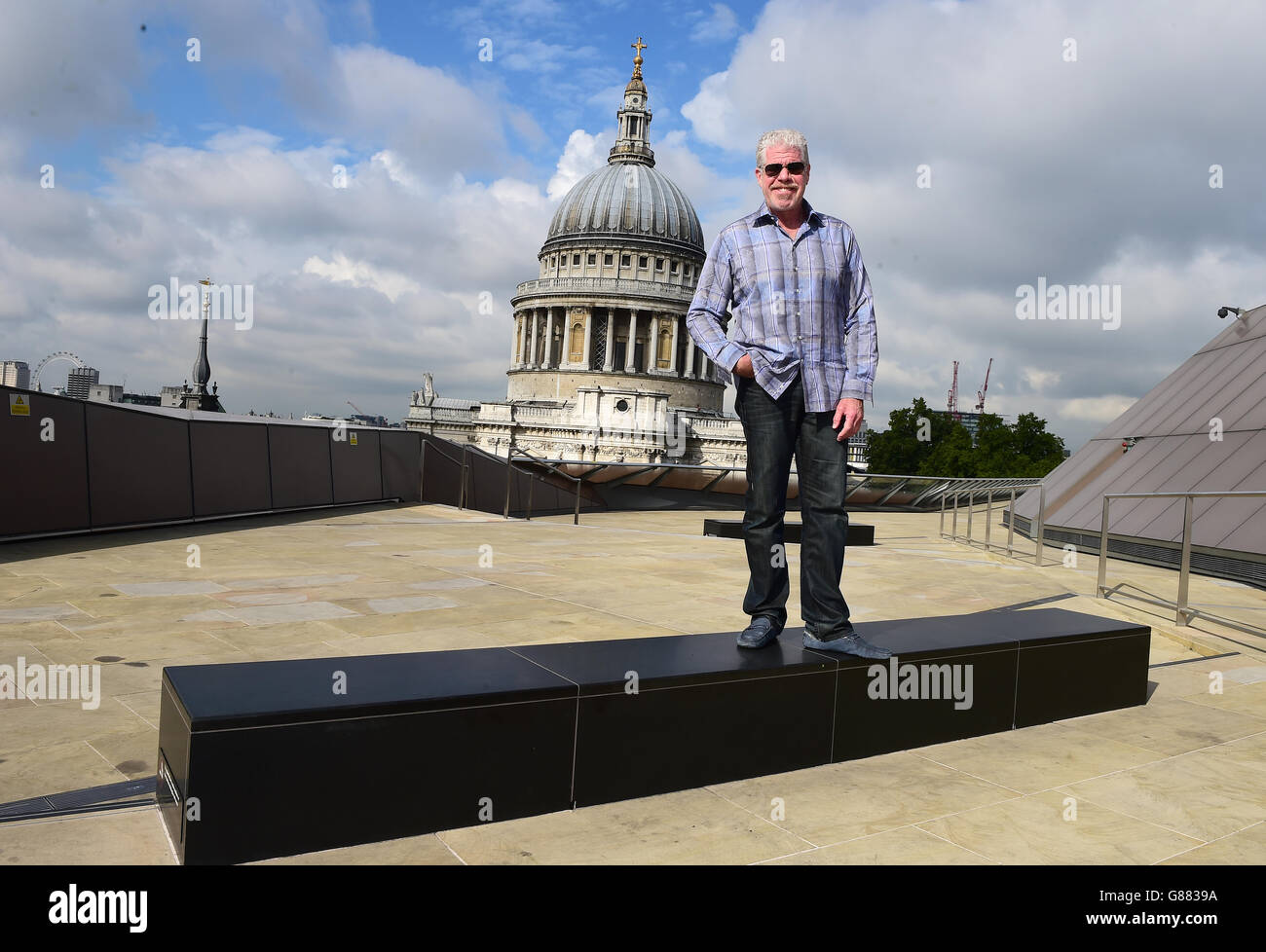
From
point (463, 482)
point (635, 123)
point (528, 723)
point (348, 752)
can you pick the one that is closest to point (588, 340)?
point (635, 123)

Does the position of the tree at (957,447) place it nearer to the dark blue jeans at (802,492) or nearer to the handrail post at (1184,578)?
the handrail post at (1184,578)

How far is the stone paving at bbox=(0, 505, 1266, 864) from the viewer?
3158mm

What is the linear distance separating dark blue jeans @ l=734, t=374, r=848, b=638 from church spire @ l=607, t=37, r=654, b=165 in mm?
97483

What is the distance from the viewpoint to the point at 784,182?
4.38 meters

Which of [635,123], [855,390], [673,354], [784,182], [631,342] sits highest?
[635,123]

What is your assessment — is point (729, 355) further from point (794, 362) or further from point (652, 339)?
point (652, 339)

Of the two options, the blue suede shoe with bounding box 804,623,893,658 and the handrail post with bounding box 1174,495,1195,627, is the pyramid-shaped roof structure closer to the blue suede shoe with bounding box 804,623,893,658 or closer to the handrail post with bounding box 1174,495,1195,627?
the handrail post with bounding box 1174,495,1195,627

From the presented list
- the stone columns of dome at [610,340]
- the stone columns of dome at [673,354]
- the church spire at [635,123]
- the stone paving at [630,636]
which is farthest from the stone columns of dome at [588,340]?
the stone paving at [630,636]

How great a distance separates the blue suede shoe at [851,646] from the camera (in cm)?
422

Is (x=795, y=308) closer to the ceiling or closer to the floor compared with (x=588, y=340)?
closer to the floor

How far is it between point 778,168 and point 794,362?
92cm

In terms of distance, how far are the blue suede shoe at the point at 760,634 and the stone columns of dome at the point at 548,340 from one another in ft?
276

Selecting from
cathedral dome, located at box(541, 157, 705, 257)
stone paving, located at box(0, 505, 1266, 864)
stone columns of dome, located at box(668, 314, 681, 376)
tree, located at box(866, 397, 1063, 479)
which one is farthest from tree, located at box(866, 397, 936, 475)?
stone paving, located at box(0, 505, 1266, 864)
